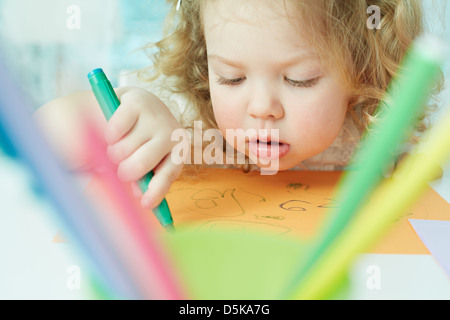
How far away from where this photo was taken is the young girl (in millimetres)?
413

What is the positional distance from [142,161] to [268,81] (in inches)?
5.2

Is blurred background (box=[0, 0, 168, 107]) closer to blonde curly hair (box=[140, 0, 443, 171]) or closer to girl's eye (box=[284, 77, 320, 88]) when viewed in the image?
blonde curly hair (box=[140, 0, 443, 171])

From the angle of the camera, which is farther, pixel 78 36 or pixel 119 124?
pixel 78 36

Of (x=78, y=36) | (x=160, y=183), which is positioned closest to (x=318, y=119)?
(x=160, y=183)

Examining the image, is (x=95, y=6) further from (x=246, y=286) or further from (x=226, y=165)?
(x=246, y=286)

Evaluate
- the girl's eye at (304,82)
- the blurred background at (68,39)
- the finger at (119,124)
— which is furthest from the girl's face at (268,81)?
the blurred background at (68,39)

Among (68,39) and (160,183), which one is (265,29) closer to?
(160,183)

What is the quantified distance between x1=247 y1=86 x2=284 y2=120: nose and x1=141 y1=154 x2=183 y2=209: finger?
0.28 ft

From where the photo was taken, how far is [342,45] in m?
0.45

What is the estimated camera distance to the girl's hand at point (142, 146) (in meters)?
0.39

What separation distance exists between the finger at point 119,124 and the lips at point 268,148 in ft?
0.42

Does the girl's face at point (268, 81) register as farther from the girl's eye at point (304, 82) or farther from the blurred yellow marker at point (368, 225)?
the blurred yellow marker at point (368, 225)

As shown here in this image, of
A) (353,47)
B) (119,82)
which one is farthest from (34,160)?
(119,82)

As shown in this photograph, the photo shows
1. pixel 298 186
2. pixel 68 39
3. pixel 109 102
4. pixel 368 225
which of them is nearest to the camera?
pixel 368 225
